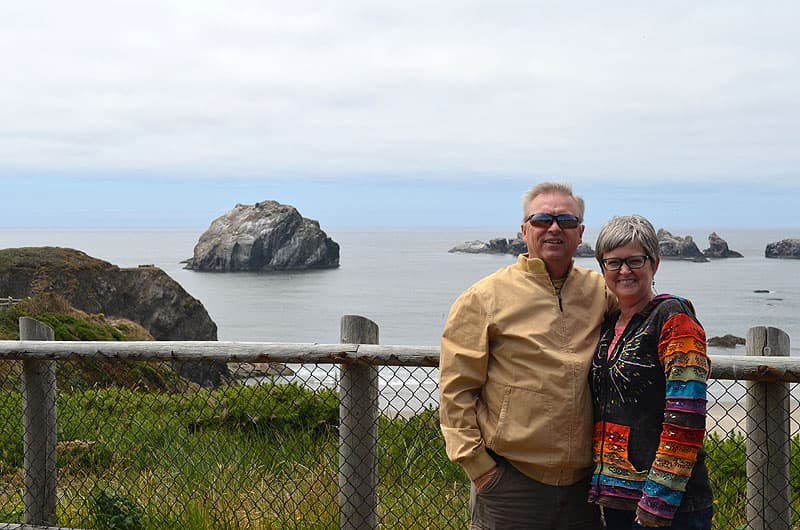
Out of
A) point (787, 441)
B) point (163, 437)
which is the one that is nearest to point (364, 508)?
point (787, 441)

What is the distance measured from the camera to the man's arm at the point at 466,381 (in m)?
3.37

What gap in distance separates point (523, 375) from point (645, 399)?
1.54 ft

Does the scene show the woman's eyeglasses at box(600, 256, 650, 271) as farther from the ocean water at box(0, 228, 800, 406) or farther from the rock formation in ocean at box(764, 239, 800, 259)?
the rock formation in ocean at box(764, 239, 800, 259)

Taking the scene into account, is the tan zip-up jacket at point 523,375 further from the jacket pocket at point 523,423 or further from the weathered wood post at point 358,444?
the weathered wood post at point 358,444

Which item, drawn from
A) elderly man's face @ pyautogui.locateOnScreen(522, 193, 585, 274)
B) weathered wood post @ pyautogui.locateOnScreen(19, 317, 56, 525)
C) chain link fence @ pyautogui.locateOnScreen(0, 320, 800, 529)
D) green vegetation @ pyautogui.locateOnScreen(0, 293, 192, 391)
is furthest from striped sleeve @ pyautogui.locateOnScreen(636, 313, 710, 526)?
green vegetation @ pyautogui.locateOnScreen(0, 293, 192, 391)

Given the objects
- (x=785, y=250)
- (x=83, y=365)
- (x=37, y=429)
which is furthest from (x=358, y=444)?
(x=785, y=250)

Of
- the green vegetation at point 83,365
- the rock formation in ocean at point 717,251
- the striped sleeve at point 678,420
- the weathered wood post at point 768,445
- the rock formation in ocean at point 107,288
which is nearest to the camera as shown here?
the striped sleeve at point 678,420

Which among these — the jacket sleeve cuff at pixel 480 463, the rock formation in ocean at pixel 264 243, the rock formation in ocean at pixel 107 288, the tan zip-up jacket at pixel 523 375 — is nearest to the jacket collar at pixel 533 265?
the tan zip-up jacket at pixel 523 375

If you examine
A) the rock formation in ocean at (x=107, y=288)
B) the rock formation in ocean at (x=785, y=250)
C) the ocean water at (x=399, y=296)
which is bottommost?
the ocean water at (x=399, y=296)

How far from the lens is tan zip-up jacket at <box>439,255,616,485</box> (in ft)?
10.9

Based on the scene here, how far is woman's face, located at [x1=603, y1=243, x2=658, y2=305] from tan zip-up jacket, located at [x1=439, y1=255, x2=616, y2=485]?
0.82ft

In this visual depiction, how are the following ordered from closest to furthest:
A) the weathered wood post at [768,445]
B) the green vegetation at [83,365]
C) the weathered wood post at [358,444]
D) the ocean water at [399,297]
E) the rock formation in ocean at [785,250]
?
the weathered wood post at [768,445] < the weathered wood post at [358,444] < the green vegetation at [83,365] < the ocean water at [399,297] < the rock formation in ocean at [785,250]

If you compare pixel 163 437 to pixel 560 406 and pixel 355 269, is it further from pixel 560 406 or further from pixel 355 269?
pixel 355 269

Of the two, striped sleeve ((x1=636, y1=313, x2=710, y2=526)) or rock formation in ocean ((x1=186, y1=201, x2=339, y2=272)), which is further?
rock formation in ocean ((x1=186, y1=201, x2=339, y2=272))
